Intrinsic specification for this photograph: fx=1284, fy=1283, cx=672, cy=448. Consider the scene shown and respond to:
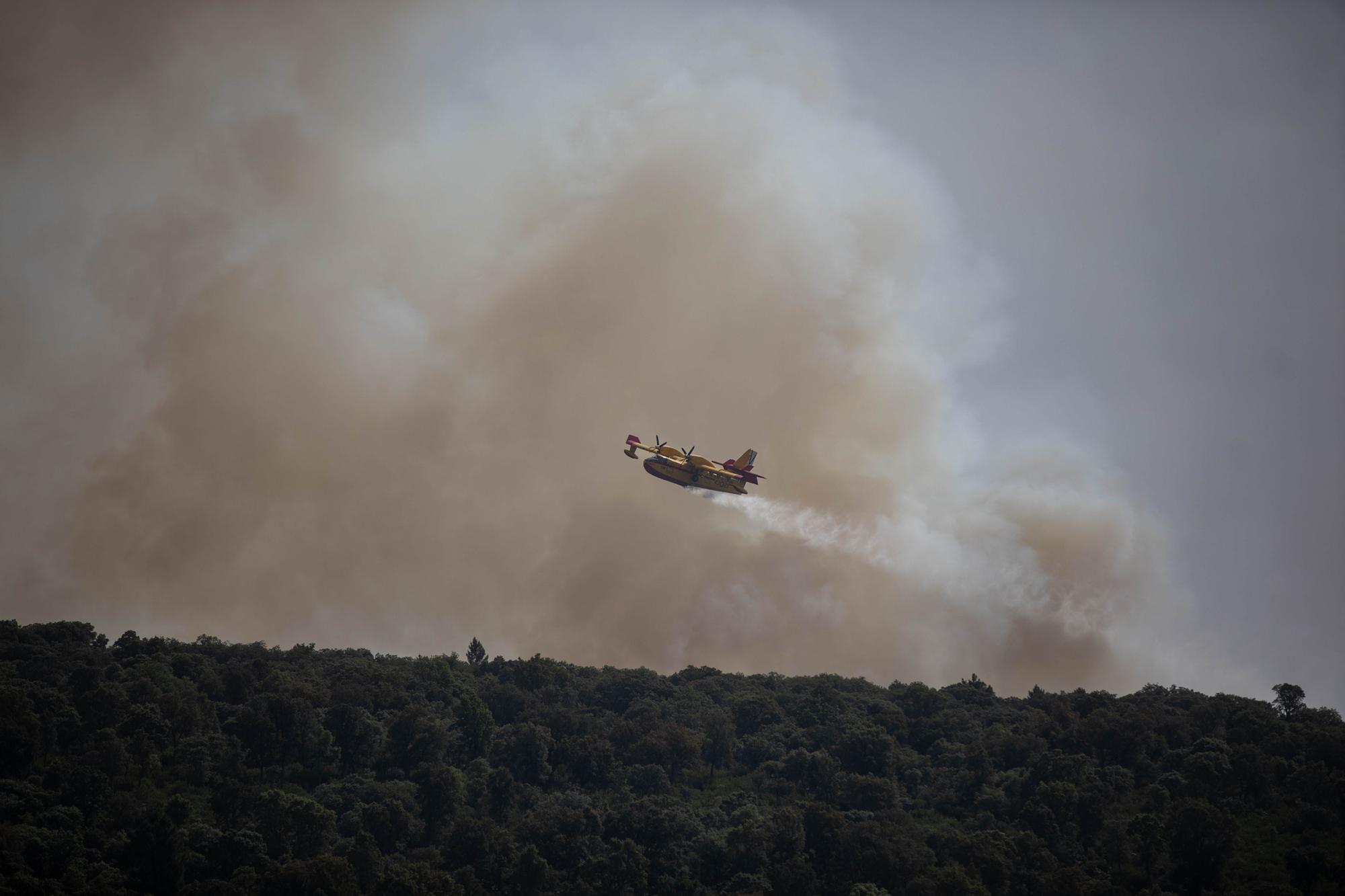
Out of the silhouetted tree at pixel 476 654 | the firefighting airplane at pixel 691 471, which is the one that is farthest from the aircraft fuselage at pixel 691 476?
the silhouetted tree at pixel 476 654

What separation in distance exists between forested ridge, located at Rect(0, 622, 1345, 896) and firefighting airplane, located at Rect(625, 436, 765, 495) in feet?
84.7

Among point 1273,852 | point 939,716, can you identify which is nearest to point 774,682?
point 939,716

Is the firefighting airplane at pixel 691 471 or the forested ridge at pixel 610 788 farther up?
the firefighting airplane at pixel 691 471

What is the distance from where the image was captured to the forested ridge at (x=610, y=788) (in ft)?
346

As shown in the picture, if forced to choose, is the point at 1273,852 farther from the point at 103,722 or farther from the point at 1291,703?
the point at 103,722

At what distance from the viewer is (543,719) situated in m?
139

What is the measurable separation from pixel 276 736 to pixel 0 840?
30.0 meters

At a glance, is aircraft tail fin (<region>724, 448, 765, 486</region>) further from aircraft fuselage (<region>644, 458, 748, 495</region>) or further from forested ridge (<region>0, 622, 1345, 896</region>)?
forested ridge (<region>0, 622, 1345, 896</region>)

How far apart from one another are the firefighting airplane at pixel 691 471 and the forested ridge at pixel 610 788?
84.7 ft

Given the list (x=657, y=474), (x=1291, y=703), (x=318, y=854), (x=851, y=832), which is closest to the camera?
(x=318, y=854)

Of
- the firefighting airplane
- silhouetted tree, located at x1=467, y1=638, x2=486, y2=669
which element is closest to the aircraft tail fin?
the firefighting airplane

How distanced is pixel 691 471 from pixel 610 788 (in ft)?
121

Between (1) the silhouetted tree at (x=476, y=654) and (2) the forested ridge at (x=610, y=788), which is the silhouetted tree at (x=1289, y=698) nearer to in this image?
(2) the forested ridge at (x=610, y=788)

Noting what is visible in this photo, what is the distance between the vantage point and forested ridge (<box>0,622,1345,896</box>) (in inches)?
4156
